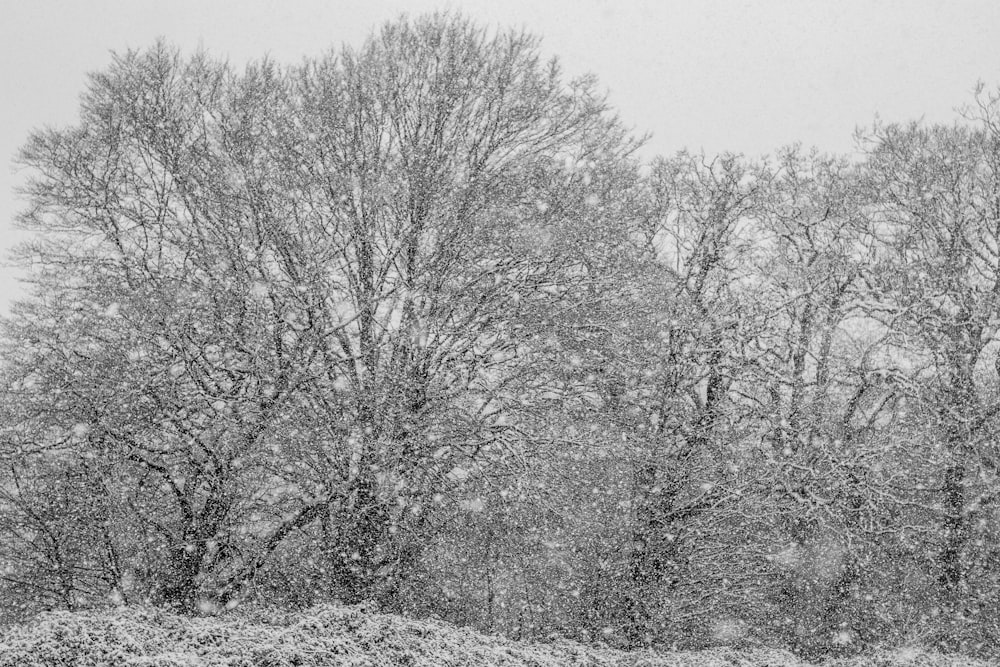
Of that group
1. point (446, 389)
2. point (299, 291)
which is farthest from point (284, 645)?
point (299, 291)

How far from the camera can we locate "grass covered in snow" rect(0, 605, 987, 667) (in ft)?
10.7

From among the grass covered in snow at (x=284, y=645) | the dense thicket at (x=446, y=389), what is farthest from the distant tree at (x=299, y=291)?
the grass covered in snow at (x=284, y=645)

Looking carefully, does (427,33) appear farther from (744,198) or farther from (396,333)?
(744,198)

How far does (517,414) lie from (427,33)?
204 inches

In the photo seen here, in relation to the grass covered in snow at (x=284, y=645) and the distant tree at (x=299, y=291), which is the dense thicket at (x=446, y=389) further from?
the grass covered in snow at (x=284, y=645)

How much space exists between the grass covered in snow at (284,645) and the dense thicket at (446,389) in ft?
10.3

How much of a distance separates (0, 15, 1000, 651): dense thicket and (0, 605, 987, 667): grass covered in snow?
10.3 ft

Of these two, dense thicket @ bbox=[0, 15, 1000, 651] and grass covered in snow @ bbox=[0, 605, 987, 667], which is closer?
grass covered in snow @ bbox=[0, 605, 987, 667]

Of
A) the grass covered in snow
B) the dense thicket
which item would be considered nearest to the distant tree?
the dense thicket

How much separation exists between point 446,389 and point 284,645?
4.88m

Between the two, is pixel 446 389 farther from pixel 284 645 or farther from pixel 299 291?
pixel 284 645

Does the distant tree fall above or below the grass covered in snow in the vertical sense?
above

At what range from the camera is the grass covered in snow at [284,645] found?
128 inches

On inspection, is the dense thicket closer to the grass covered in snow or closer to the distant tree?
the distant tree
